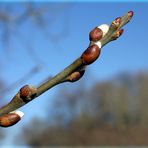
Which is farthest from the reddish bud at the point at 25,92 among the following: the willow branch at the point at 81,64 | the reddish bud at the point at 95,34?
the reddish bud at the point at 95,34

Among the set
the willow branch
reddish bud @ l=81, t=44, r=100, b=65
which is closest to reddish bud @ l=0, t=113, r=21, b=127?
the willow branch

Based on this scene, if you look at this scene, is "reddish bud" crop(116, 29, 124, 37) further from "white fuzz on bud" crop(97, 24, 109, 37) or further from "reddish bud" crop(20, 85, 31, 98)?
"reddish bud" crop(20, 85, 31, 98)

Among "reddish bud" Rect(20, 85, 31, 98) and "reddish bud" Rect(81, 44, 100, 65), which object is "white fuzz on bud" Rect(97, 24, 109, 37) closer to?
"reddish bud" Rect(81, 44, 100, 65)

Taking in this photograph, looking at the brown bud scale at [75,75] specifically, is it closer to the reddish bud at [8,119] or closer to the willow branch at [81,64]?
the willow branch at [81,64]

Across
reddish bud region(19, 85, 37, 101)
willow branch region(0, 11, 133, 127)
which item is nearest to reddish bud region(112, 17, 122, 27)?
willow branch region(0, 11, 133, 127)

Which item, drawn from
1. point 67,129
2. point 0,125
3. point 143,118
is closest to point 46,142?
point 67,129

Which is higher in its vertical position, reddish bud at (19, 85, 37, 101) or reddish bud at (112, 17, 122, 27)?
reddish bud at (112, 17, 122, 27)

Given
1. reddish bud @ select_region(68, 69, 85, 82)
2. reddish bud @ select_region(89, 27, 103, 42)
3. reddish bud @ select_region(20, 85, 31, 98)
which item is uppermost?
reddish bud @ select_region(89, 27, 103, 42)

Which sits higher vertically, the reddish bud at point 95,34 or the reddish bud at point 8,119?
the reddish bud at point 95,34

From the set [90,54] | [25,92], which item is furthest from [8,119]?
[90,54]
